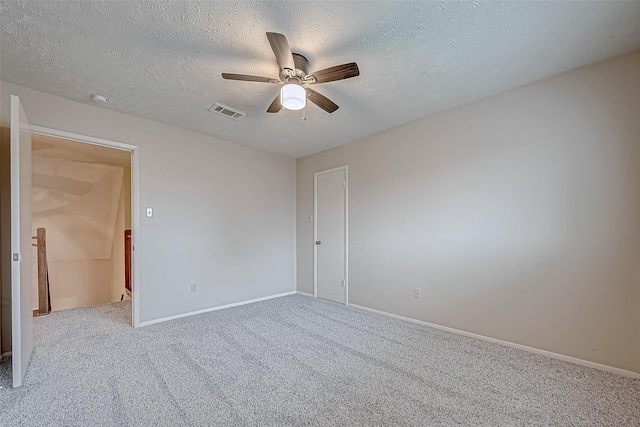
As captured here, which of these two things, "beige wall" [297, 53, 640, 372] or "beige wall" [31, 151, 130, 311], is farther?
"beige wall" [31, 151, 130, 311]

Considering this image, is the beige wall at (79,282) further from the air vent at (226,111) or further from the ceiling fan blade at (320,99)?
the ceiling fan blade at (320,99)

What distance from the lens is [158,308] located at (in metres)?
3.43

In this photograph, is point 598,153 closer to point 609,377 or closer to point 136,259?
point 609,377

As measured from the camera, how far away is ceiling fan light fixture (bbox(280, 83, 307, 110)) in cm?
211

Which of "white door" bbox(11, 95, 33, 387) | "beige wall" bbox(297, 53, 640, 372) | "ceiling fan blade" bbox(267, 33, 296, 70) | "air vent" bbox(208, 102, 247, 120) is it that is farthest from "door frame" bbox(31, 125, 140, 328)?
"beige wall" bbox(297, 53, 640, 372)

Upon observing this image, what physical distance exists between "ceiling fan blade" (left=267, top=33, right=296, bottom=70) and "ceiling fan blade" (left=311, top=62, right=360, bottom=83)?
20 centimetres

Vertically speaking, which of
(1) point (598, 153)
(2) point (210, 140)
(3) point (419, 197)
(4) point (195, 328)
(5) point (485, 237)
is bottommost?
(4) point (195, 328)

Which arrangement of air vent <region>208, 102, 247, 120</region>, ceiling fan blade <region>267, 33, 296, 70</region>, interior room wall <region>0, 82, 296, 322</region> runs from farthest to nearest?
interior room wall <region>0, 82, 296, 322</region>
air vent <region>208, 102, 247, 120</region>
ceiling fan blade <region>267, 33, 296, 70</region>

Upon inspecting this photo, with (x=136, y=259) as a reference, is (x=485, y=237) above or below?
above

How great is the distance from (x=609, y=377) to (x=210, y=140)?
479cm

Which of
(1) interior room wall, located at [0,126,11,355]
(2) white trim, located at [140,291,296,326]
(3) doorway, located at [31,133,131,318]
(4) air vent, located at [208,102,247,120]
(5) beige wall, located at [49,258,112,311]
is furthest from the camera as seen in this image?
(5) beige wall, located at [49,258,112,311]

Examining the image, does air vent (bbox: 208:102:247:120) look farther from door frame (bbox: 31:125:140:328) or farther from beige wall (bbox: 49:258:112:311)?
beige wall (bbox: 49:258:112:311)

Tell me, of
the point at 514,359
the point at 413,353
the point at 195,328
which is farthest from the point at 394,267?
the point at 195,328

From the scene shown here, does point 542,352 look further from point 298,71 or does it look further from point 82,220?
point 82,220
